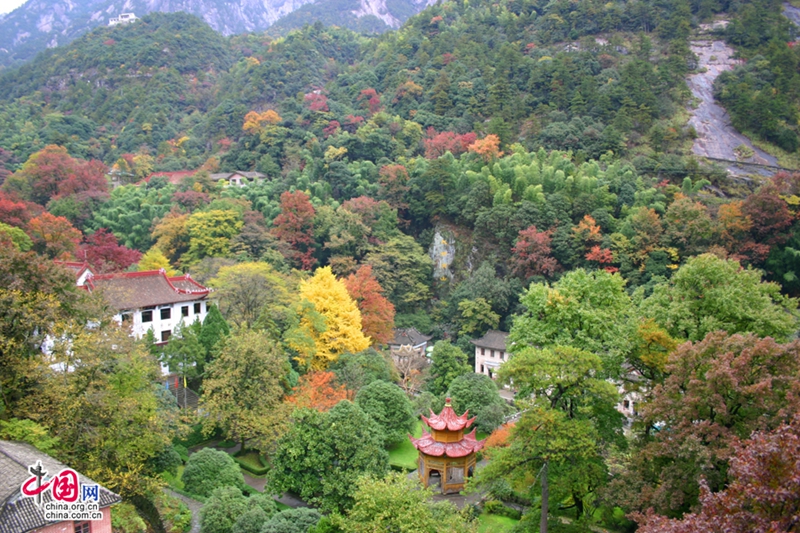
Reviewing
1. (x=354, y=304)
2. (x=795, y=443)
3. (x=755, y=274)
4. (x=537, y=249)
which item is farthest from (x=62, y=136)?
(x=795, y=443)

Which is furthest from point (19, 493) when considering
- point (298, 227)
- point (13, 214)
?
point (298, 227)

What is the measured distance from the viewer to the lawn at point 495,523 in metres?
19.0

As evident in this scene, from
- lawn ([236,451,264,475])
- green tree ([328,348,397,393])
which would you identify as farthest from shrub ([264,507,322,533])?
green tree ([328,348,397,393])

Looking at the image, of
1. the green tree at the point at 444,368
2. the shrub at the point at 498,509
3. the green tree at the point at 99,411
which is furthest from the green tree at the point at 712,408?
the green tree at the point at 444,368

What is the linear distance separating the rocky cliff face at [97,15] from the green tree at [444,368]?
88.4m

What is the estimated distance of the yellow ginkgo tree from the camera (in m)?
28.3

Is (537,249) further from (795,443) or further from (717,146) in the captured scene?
(795,443)

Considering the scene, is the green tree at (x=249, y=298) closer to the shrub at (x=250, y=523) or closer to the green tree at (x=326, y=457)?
the green tree at (x=326, y=457)

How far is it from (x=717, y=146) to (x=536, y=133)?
42.3ft

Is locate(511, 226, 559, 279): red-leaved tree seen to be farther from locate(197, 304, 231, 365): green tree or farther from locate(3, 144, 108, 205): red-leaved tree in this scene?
locate(3, 144, 108, 205): red-leaved tree

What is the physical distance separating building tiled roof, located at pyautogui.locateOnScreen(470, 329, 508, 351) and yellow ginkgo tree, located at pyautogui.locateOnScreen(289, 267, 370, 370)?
7.06m

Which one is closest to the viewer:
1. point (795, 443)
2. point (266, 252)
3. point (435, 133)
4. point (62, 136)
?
point (795, 443)

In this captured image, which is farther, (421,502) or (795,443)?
(421,502)

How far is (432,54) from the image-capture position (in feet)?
200
